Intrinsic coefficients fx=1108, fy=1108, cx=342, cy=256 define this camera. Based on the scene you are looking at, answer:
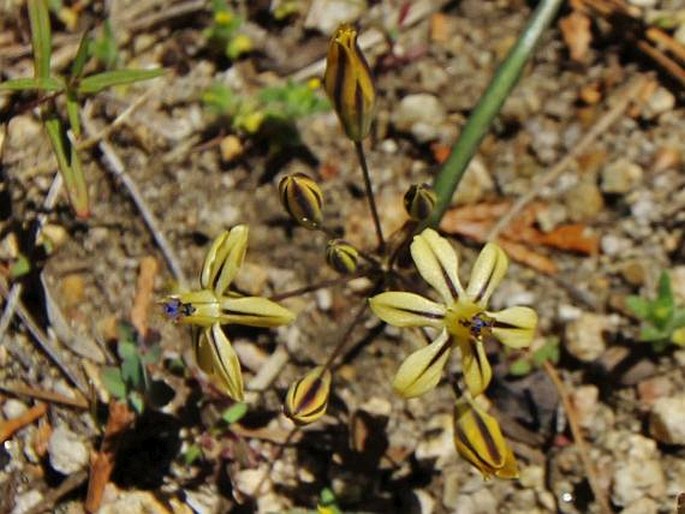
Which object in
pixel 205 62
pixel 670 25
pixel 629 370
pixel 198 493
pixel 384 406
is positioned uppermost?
pixel 670 25

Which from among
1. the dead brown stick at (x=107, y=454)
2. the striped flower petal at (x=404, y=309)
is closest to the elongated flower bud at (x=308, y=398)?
the striped flower petal at (x=404, y=309)

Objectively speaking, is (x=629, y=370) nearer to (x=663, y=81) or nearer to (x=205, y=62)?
(x=663, y=81)

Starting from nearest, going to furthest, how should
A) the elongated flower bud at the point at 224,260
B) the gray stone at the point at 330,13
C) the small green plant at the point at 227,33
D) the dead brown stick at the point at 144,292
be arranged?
the elongated flower bud at the point at 224,260, the dead brown stick at the point at 144,292, the small green plant at the point at 227,33, the gray stone at the point at 330,13

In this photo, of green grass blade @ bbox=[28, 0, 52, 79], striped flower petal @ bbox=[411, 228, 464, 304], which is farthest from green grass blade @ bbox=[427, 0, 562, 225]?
green grass blade @ bbox=[28, 0, 52, 79]

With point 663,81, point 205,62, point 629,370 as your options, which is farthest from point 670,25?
point 205,62

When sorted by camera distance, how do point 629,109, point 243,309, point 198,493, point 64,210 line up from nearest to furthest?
point 243,309 < point 198,493 < point 64,210 < point 629,109

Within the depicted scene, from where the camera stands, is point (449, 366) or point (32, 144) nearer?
point (449, 366)

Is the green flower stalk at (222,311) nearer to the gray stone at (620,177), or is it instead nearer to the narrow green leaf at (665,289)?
the narrow green leaf at (665,289)
